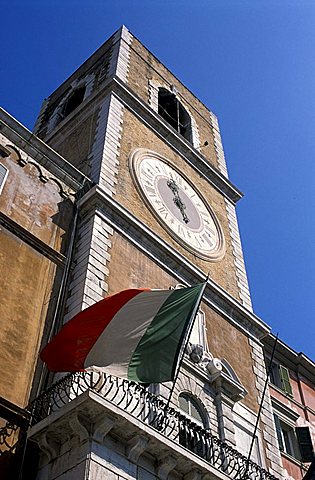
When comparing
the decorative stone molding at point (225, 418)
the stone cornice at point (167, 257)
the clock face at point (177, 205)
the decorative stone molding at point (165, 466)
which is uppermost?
the clock face at point (177, 205)

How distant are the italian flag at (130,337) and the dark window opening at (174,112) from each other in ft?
44.1

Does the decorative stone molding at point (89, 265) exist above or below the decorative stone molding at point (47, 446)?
above

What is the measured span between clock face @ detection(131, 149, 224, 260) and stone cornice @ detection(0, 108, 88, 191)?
86.3 inches

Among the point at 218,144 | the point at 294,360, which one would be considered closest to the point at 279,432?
the point at 294,360

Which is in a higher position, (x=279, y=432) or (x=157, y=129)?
(x=157, y=129)

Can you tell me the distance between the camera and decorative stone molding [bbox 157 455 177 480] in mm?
10297

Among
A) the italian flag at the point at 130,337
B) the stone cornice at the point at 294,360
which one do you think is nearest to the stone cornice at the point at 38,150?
the italian flag at the point at 130,337

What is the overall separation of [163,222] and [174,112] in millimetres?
9037

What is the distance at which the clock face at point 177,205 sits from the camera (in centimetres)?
1741

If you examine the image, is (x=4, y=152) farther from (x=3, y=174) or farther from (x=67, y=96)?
(x=67, y=96)

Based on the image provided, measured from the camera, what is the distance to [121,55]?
75.5 ft

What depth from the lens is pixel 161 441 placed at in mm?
10117

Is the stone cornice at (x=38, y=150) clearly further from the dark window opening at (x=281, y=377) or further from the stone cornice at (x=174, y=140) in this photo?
the dark window opening at (x=281, y=377)

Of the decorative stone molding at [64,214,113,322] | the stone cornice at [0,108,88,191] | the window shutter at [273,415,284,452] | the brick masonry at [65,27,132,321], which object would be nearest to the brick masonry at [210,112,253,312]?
the window shutter at [273,415,284,452]
